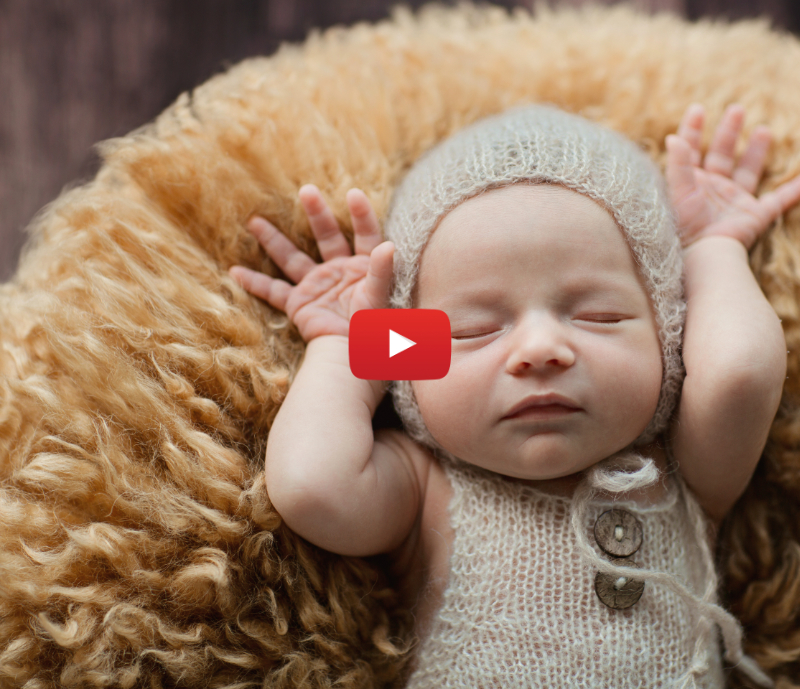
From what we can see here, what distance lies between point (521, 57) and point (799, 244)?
45 centimetres

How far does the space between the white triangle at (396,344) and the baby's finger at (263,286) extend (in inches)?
8.9

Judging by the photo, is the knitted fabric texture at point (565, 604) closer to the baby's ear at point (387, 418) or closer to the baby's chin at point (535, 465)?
the baby's chin at point (535, 465)

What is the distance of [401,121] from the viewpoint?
0.96 m

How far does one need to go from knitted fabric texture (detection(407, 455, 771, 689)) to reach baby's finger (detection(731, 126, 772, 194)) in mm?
404

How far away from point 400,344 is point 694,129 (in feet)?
1.71

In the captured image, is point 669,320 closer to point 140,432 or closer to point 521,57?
point 521,57

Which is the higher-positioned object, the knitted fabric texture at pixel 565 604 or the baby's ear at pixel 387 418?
the baby's ear at pixel 387 418

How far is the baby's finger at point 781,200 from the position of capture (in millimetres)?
881

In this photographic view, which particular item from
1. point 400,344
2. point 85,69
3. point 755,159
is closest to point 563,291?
point 400,344

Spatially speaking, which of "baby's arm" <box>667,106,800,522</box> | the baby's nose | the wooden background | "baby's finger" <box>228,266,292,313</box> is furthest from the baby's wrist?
the wooden background

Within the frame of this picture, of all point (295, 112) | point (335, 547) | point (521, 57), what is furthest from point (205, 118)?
point (335, 547)

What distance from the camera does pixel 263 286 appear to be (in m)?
0.87

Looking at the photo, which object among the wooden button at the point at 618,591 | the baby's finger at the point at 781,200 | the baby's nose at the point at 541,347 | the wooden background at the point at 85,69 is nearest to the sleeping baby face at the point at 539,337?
the baby's nose at the point at 541,347

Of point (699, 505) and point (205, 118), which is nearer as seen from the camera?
point (699, 505)
